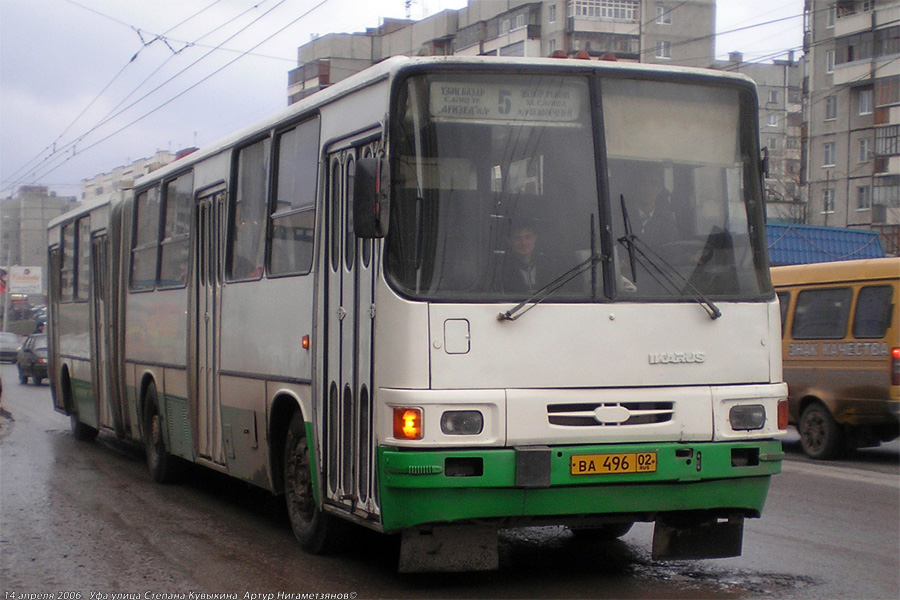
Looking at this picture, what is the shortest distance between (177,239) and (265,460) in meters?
3.60

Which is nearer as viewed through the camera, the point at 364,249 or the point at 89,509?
the point at 364,249

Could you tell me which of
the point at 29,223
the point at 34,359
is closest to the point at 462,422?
the point at 34,359

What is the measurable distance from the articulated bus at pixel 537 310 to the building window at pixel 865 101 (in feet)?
178

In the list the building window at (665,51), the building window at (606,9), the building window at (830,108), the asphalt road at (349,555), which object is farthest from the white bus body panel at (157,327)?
the building window at (665,51)

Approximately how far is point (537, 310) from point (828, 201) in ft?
196

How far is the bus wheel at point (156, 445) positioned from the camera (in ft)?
39.3

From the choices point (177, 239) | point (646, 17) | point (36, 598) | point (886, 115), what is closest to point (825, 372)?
point (177, 239)

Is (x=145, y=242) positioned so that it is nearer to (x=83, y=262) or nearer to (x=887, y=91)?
(x=83, y=262)

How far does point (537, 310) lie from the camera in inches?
260

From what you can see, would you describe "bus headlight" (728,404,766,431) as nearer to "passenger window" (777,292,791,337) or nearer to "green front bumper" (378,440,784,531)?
"green front bumper" (378,440,784,531)

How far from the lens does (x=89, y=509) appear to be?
10.2 m

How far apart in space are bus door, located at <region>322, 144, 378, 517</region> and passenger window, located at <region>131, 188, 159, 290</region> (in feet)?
17.3

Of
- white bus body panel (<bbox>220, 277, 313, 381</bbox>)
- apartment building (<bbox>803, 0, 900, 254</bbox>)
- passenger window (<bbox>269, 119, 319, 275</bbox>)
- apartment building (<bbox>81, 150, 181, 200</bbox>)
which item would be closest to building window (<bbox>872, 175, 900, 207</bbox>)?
apartment building (<bbox>803, 0, 900, 254</bbox>)

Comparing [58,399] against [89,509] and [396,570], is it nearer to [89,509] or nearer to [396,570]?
[89,509]
